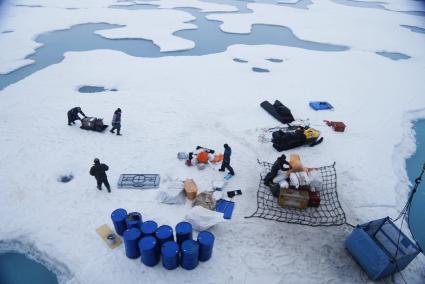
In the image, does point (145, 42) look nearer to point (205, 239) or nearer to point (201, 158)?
point (201, 158)

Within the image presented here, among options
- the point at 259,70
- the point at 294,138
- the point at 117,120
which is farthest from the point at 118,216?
the point at 259,70

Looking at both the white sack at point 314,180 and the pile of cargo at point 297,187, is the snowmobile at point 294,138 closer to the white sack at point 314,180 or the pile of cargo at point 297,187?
the pile of cargo at point 297,187

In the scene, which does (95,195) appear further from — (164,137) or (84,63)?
(84,63)

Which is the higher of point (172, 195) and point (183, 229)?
point (183, 229)

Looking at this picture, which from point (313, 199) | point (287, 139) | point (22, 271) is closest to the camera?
point (22, 271)

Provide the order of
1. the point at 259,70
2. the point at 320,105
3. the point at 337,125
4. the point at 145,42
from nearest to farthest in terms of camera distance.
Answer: the point at 337,125
the point at 320,105
the point at 259,70
the point at 145,42

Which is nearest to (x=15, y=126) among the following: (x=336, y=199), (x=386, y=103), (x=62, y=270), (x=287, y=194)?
(x=62, y=270)

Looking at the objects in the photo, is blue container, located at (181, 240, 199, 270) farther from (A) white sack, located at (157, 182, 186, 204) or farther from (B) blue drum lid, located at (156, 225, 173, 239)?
(A) white sack, located at (157, 182, 186, 204)
